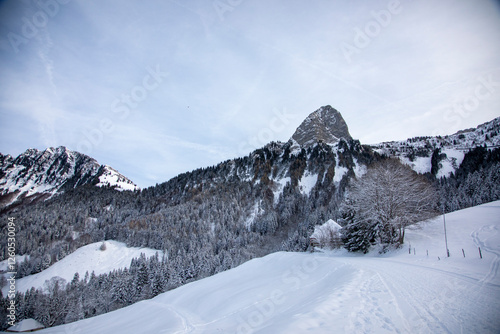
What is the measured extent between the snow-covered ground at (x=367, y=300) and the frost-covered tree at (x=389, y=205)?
324 cm

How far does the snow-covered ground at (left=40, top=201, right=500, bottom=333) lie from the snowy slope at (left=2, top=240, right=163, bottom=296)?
88.6 metres

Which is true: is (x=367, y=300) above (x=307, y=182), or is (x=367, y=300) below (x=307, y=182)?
below

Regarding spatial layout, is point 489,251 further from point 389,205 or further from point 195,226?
point 195,226

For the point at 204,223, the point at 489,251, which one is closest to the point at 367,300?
the point at 489,251

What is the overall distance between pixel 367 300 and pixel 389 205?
25749mm

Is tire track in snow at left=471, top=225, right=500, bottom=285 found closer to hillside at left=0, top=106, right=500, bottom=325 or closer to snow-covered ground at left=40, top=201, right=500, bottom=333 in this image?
snow-covered ground at left=40, top=201, right=500, bottom=333

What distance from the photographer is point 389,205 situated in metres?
31.9

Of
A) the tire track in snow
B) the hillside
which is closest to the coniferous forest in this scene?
the hillside

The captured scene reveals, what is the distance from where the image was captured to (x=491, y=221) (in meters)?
31.6

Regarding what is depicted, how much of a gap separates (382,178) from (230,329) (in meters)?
Result: 30.2

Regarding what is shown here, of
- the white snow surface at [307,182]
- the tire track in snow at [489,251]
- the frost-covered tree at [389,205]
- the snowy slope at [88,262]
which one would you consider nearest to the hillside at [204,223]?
the white snow surface at [307,182]

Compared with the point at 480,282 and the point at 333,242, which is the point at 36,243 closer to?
the point at 333,242

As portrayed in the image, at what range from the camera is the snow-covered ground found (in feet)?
27.1

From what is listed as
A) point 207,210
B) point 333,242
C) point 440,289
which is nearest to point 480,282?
point 440,289
